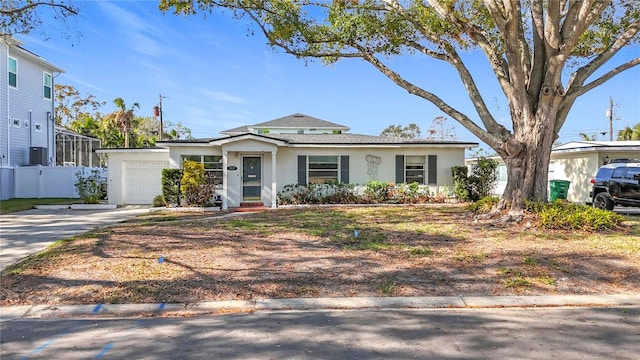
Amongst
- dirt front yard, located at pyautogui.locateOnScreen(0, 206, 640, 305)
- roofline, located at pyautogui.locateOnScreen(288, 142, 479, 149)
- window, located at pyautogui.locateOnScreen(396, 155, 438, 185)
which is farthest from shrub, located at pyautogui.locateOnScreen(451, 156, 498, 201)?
dirt front yard, located at pyautogui.locateOnScreen(0, 206, 640, 305)

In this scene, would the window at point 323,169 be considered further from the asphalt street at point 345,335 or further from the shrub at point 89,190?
the asphalt street at point 345,335

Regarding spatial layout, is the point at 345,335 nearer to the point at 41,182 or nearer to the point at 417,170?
the point at 417,170

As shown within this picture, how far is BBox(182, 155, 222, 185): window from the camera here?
1738 centimetres

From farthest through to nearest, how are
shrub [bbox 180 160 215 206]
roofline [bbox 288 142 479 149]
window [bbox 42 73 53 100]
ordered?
1. window [bbox 42 73 53 100]
2. roofline [bbox 288 142 479 149]
3. shrub [bbox 180 160 215 206]

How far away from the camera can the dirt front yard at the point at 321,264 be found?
5.58 m

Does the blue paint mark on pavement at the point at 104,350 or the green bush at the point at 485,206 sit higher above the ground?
the green bush at the point at 485,206

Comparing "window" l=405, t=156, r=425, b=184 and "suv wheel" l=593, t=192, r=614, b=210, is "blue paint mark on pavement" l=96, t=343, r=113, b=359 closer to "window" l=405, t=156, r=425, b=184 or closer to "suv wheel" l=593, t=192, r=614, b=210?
"window" l=405, t=156, r=425, b=184

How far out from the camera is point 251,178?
17.5 meters

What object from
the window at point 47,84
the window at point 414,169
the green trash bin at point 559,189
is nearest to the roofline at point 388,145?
the window at point 414,169

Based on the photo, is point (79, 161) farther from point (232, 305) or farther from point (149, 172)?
point (232, 305)

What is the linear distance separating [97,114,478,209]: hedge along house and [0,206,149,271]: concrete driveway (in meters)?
2.73

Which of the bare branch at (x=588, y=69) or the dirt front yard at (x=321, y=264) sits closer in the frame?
the dirt front yard at (x=321, y=264)

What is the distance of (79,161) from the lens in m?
27.5

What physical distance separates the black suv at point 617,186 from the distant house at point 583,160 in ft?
11.7
